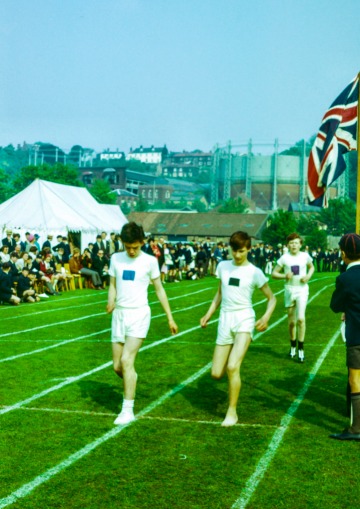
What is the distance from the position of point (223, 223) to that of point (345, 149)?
10369 centimetres

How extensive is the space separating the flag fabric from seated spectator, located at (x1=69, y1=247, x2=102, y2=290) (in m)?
16.3

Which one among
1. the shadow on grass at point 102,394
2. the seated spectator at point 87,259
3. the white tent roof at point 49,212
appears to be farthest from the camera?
the white tent roof at point 49,212

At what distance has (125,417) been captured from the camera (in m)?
8.17

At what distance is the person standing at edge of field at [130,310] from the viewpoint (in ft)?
26.8

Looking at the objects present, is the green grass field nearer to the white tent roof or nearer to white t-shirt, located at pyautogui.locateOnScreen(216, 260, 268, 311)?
white t-shirt, located at pyautogui.locateOnScreen(216, 260, 268, 311)

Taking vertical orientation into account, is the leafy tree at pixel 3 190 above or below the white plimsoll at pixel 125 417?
above

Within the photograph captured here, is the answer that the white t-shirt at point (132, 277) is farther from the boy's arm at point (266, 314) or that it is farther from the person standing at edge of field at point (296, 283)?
the person standing at edge of field at point (296, 283)

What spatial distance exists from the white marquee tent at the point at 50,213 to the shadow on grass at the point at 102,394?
24881mm

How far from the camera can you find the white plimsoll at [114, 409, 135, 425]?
8.13 meters

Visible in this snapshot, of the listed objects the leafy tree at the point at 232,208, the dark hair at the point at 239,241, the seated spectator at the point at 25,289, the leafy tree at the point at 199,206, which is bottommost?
the seated spectator at the point at 25,289

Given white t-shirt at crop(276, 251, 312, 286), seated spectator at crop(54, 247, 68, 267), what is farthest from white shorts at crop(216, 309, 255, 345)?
seated spectator at crop(54, 247, 68, 267)

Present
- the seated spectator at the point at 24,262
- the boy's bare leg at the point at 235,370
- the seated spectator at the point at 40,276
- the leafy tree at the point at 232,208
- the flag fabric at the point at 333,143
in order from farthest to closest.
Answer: the leafy tree at the point at 232,208 < the seated spectator at the point at 40,276 < the seated spectator at the point at 24,262 < the flag fabric at the point at 333,143 < the boy's bare leg at the point at 235,370

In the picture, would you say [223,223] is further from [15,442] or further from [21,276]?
[15,442]

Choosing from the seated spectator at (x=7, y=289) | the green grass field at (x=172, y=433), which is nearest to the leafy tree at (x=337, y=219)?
the seated spectator at (x=7, y=289)
